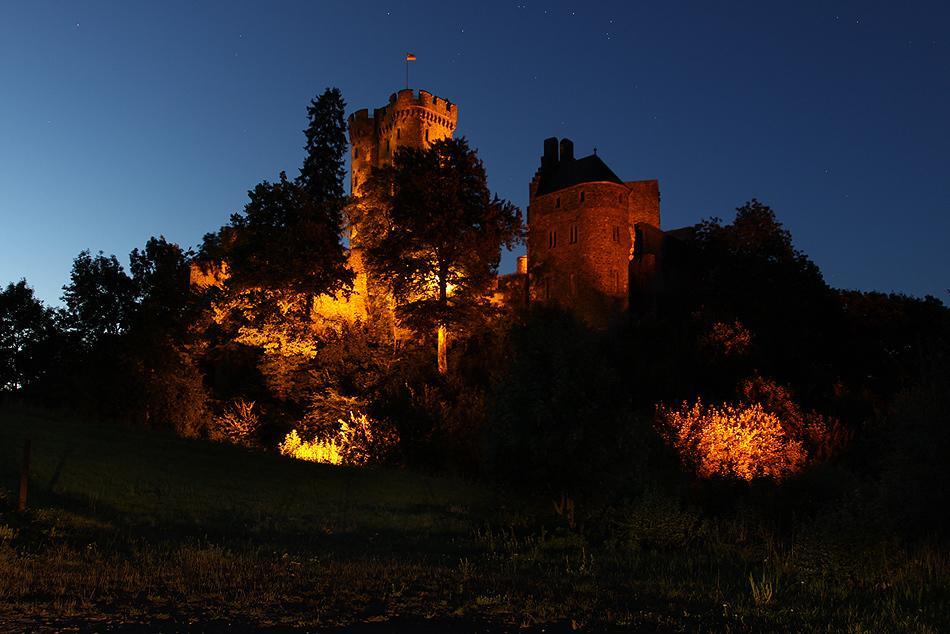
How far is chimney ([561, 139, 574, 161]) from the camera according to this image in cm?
6500

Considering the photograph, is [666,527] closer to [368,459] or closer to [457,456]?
[457,456]

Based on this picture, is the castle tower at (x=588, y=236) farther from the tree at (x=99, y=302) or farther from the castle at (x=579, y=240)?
the tree at (x=99, y=302)

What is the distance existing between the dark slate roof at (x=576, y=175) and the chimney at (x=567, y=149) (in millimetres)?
2106

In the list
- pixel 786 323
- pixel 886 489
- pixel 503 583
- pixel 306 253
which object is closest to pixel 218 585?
pixel 503 583

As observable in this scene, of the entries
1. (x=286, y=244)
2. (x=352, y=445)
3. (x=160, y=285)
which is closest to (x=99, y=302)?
(x=160, y=285)

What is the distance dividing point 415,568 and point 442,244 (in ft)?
101

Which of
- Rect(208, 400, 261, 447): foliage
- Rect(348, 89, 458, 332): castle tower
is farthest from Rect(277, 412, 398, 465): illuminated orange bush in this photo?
Rect(348, 89, 458, 332): castle tower

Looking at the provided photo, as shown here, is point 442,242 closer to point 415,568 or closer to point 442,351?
point 442,351

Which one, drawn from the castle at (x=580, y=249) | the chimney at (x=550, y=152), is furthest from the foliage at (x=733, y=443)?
the chimney at (x=550, y=152)

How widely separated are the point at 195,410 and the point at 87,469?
71.3ft

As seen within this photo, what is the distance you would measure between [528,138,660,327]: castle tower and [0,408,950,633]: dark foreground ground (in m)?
35.7

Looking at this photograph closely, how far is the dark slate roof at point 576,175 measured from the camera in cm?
5794

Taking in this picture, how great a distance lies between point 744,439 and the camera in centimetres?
3600

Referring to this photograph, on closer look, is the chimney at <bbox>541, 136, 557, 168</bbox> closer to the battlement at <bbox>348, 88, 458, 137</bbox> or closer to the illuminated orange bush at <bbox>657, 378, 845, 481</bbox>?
the battlement at <bbox>348, 88, 458, 137</bbox>
